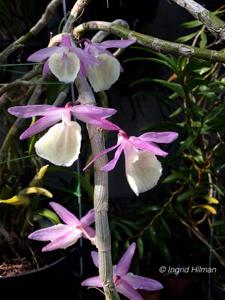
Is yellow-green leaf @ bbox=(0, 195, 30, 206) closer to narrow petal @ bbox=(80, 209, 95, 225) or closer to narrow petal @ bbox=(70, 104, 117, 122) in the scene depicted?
narrow petal @ bbox=(80, 209, 95, 225)

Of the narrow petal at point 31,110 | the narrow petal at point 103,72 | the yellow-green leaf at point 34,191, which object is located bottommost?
the yellow-green leaf at point 34,191

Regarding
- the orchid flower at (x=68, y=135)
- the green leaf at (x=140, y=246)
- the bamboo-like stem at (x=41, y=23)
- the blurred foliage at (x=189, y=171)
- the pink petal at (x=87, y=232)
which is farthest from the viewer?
the green leaf at (x=140, y=246)

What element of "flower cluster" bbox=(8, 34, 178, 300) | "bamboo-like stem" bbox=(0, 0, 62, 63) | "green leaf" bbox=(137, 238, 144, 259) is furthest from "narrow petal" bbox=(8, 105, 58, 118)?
"green leaf" bbox=(137, 238, 144, 259)

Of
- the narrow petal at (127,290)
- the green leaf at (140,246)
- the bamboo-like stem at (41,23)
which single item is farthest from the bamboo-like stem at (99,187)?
the green leaf at (140,246)

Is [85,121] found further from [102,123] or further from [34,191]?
[34,191]

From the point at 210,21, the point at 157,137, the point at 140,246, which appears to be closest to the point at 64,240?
the point at 157,137

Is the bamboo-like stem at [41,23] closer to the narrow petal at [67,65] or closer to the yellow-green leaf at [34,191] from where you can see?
the yellow-green leaf at [34,191]

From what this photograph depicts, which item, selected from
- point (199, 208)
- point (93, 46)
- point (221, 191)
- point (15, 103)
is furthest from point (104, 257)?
point (199, 208)
